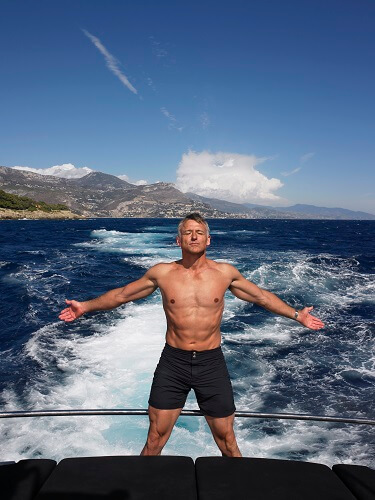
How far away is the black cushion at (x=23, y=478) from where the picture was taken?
85.7 inches

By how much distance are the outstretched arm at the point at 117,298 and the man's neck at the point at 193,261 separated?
1.25 ft

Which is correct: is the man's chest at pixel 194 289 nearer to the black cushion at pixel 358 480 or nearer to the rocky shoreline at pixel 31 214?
the black cushion at pixel 358 480

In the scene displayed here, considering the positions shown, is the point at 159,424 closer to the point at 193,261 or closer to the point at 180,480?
the point at 180,480

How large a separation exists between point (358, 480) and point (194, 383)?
1529mm

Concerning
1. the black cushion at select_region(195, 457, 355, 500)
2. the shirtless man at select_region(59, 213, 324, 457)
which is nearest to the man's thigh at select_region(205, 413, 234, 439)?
the shirtless man at select_region(59, 213, 324, 457)

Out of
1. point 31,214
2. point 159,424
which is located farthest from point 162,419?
point 31,214

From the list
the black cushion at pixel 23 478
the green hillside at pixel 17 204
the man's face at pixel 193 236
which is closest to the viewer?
the black cushion at pixel 23 478

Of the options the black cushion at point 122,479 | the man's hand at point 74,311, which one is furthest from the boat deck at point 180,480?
the man's hand at point 74,311

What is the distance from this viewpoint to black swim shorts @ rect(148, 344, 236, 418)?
3297 mm

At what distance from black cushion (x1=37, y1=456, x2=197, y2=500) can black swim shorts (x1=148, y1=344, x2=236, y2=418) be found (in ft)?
2.50

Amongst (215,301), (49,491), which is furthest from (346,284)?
(49,491)

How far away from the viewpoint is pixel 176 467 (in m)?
2.46

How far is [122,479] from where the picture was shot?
2.33 m

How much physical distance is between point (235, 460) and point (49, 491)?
133 cm
